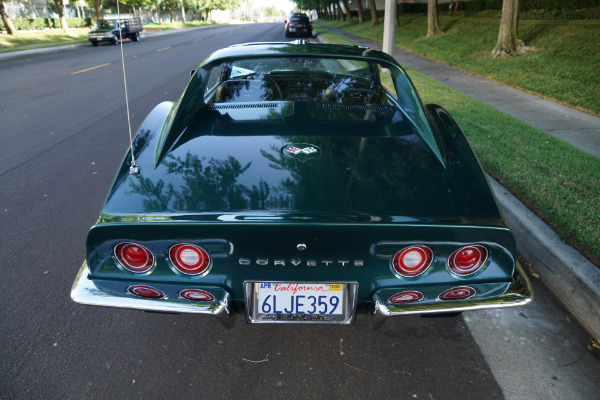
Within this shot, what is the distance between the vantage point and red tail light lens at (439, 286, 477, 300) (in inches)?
73.4

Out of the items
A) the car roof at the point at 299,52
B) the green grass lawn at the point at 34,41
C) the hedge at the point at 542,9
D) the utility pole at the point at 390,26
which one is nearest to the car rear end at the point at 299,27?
the hedge at the point at 542,9

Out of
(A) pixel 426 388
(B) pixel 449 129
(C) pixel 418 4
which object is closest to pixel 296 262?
(A) pixel 426 388

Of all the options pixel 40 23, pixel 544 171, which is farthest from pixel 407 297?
pixel 40 23

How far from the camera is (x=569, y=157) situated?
14.6ft

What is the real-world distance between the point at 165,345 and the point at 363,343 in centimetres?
109

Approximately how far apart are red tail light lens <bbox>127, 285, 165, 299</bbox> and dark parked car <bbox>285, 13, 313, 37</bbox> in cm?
2811

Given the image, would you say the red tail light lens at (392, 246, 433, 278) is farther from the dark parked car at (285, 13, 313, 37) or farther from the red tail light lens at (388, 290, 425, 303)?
the dark parked car at (285, 13, 313, 37)

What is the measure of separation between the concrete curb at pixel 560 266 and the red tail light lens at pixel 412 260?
1277mm

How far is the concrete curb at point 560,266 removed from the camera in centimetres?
241

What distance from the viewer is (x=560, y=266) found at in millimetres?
2680

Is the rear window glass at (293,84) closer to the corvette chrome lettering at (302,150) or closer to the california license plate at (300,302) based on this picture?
the corvette chrome lettering at (302,150)

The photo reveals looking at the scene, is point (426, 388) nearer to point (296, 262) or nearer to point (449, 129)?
point (296, 262)

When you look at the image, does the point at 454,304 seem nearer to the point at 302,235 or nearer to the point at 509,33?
the point at 302,235

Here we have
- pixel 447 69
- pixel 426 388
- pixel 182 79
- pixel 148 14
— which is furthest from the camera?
pixel 148 14
